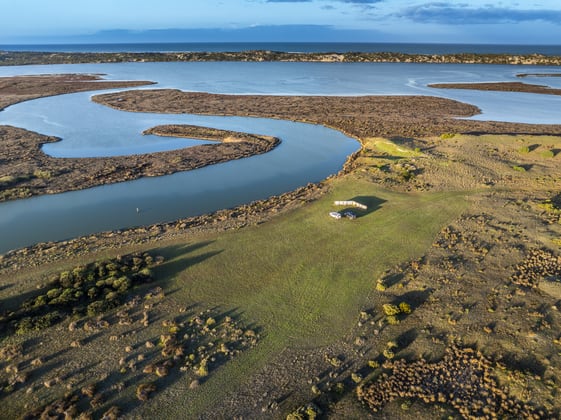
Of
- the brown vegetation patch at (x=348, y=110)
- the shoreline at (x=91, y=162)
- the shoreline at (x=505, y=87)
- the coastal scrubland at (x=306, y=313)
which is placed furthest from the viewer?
the shoreline at (x=505, y=87)

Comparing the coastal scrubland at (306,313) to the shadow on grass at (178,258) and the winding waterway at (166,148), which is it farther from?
the winding waterway at (166,148)

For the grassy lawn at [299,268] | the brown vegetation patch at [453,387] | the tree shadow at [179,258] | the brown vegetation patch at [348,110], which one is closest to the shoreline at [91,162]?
the brown vegetation patch at [348,110]

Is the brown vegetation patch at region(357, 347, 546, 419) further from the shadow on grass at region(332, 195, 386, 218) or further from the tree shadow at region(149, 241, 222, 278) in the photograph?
the shadow on grass at region(332, 195, 386, 218)

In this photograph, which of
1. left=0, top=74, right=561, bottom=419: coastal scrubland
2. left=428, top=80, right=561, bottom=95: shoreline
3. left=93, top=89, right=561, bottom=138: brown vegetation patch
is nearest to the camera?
left=0, top=74, right=561, bottom=419: coastal scrubland

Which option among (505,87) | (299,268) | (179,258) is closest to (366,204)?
(299,268)

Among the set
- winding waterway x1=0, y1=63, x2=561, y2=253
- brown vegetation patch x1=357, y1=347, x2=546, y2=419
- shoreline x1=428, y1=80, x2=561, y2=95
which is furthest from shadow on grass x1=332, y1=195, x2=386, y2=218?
shoreline x1=428, y1=80, x2=561, y2=95

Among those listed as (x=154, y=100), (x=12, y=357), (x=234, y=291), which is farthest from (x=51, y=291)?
(x=154, y=100)

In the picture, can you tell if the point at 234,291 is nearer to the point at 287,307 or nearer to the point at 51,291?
the point at 287,307
